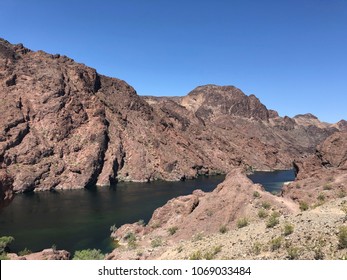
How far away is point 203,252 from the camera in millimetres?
20062

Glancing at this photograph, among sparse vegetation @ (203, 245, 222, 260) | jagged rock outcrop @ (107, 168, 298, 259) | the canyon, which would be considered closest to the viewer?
sparse vegetation @ (203, 245, 222, 260)

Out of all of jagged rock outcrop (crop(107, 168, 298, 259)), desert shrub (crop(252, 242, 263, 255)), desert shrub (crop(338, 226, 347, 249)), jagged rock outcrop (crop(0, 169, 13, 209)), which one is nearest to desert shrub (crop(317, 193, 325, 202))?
jagged rock outcrop (crop(107, 168, 298, 259))

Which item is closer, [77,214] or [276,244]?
[276,244]

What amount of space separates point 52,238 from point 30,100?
87.5m

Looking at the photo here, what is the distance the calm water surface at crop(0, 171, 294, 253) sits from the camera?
56.3 m

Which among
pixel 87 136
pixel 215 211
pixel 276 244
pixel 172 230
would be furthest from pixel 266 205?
pixel 87 136

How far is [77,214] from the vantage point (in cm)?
7656

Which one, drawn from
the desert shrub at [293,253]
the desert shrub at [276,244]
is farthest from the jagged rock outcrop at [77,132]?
the desert shrub at [293,253]

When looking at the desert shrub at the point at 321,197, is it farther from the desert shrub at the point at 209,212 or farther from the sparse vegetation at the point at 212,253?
the sparse vegetation at the point at 212,253

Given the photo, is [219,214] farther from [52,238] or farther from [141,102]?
[141,102]

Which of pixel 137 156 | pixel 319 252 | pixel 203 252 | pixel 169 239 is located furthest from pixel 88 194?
pixel 319 252

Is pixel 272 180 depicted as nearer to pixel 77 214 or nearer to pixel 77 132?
pixel 77 132

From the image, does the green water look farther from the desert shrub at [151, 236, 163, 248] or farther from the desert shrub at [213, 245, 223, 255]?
the desert shrub at [213, 245, 223, 255]

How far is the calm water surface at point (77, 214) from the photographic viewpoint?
2216 inches
